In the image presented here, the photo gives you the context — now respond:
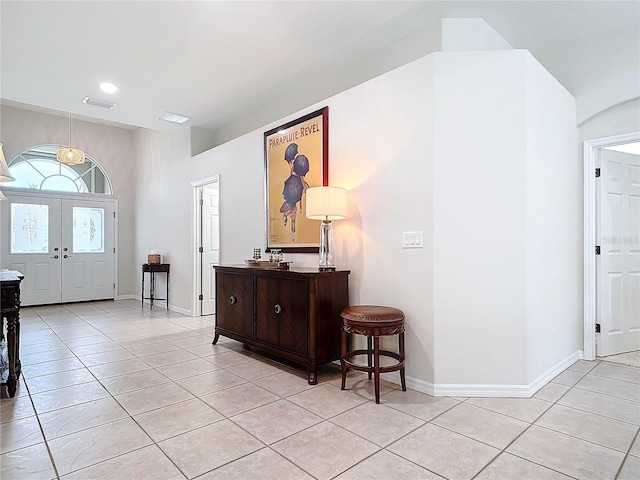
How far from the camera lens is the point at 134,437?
2.07 metres

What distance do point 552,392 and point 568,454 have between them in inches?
36.2

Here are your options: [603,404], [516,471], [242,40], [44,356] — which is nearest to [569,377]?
[603,404]

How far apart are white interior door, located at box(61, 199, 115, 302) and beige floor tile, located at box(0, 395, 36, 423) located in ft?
16.8

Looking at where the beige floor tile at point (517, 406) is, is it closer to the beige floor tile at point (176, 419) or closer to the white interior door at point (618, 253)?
the white interior door at point (618, 253)

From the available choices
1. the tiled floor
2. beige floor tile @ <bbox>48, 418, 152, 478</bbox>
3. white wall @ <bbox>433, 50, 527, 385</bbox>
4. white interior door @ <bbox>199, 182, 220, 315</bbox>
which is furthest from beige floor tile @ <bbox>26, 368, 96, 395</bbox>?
white wall @ <bbox>433, 50, 527, 385</bbox>

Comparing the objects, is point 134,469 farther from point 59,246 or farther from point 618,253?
point 59,246

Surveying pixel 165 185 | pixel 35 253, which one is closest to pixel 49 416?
Answer: pixel 165 185

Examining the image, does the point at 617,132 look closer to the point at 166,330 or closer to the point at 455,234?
the point at 455,234

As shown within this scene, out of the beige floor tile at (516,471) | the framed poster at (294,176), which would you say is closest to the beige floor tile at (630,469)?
the beige floor tile at (516,471)

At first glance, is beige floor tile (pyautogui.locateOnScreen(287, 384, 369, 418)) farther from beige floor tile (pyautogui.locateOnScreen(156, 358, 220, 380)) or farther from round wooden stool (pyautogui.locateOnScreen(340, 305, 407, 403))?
beige floor tile (pyautogui.locateOnScreen(156, 358, 220, 380))

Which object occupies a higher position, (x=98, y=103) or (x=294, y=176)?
(x=98, y=103)

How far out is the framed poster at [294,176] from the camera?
3.64 meters

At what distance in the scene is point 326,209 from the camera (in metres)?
3.11

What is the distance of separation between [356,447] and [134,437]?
4.02 ft
